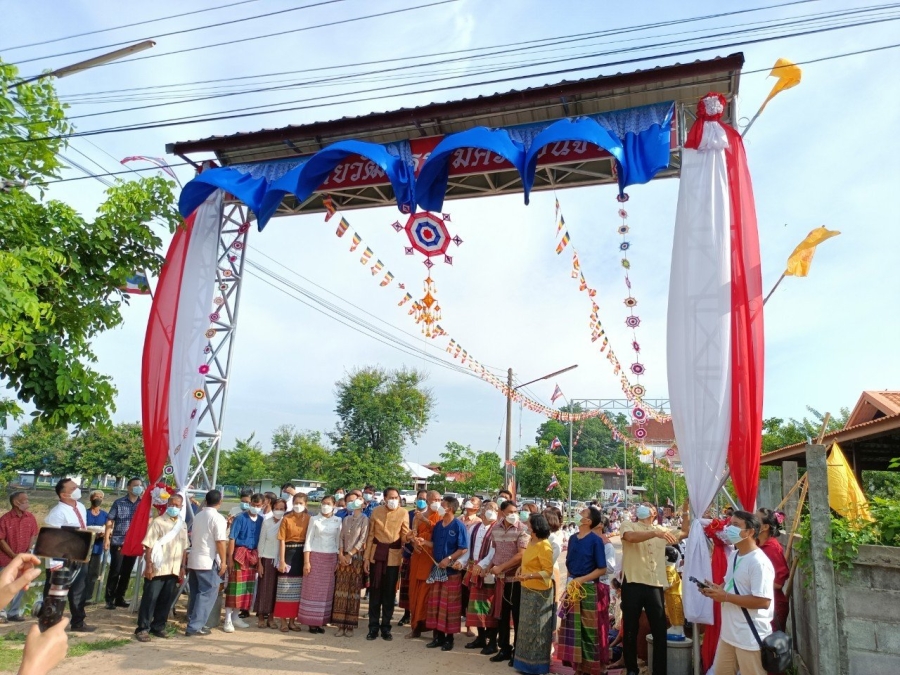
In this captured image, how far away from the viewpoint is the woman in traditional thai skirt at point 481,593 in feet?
22.0

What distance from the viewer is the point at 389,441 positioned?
37.4 meters

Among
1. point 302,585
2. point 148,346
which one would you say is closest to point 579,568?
point 302,585

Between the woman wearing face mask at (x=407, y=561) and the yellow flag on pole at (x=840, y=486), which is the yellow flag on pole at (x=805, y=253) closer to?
the yellow flag on pole at (x=840, y=486)

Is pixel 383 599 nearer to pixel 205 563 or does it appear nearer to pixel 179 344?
pixel 205 563

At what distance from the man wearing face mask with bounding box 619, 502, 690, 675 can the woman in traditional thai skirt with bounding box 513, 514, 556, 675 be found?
2.30 feet

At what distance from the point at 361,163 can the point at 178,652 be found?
654 centimetres

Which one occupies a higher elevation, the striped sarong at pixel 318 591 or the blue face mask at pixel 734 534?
the blue face mask at pixel 734 534

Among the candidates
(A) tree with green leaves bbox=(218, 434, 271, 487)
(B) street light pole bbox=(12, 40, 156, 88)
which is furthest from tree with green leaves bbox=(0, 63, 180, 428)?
(A) tree with green leaves bbox=(218, 434, 271, 487)

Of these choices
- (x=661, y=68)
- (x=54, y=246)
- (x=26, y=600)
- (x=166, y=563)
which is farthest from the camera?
(x=26, y=600)

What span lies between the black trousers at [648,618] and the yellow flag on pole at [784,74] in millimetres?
5130

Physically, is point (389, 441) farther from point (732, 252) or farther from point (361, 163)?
point (732, 252)

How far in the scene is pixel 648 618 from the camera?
5629 mm

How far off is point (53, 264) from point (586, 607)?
5.86 metres

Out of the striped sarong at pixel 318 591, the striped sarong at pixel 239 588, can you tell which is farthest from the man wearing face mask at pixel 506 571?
the striped sarong at pixel 239 588
